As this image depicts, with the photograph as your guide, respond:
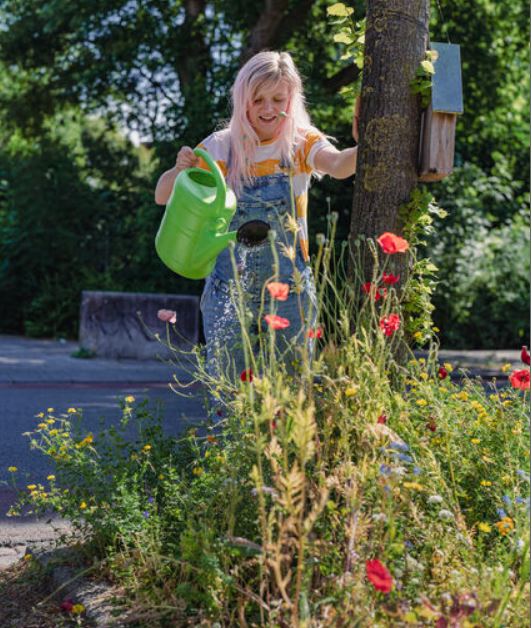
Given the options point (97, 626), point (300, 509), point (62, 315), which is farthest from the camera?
point (62, 315)

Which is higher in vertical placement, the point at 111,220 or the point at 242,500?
the point at 111,220

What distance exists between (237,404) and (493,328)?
11.6m

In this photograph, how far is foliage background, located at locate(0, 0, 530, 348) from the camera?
1347cm

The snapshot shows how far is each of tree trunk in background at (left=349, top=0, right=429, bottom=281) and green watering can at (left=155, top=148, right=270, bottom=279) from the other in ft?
2.81

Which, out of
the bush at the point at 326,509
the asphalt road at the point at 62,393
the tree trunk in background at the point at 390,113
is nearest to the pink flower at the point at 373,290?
the bush at the point at 326,509

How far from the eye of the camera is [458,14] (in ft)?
45.5

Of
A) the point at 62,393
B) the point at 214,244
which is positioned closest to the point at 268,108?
the point at 214,244

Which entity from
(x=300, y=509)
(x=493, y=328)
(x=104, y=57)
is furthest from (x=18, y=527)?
(x=104, y=57)

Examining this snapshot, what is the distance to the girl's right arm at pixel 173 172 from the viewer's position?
132 inches

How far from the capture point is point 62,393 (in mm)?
8258

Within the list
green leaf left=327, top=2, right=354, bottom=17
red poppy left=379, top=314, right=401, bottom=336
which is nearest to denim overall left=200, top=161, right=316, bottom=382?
red poppy left=379, top=314, right=401, bottom=336

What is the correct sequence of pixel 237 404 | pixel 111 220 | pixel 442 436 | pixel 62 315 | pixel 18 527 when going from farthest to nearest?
pixel 111 220 → pixel 62 315 → pixel 18 527 → pixel 442 436 → pixel 237 404

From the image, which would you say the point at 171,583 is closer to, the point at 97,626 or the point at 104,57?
the point at 97,626

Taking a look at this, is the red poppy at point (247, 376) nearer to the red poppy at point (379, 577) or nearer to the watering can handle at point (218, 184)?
the watering can handle at point (218, 184)
